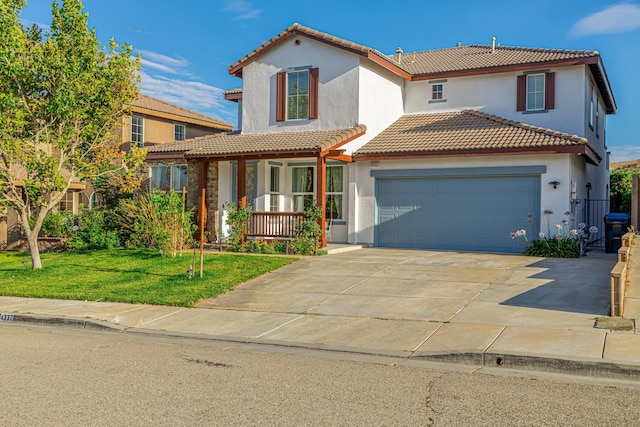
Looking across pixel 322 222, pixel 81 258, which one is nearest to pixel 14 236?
pixel 81 258

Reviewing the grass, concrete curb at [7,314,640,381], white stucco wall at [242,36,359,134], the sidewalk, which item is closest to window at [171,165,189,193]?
white stucco wall at [242,36,359,134]

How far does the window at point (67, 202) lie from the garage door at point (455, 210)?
1407 centimetres

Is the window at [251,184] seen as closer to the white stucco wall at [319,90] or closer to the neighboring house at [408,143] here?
the neighboring house at [408,143]

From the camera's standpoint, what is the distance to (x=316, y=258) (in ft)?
55.7

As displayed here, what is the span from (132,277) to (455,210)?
957cm

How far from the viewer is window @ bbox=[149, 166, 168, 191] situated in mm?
22391

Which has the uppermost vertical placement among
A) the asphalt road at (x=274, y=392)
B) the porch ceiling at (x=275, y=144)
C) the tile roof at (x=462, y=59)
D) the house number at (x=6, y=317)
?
the tile roof at (x=462, y=59)

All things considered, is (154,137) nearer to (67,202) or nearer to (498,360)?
(67,202)

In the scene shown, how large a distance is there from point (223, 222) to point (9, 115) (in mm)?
7686

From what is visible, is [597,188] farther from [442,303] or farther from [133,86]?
[133,86]

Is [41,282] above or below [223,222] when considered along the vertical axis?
below

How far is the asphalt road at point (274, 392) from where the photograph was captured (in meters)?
5.61

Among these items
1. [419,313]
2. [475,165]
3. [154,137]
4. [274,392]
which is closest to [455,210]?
[475,165]

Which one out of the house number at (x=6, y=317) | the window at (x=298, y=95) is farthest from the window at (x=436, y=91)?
the house number at (x=6, y=317)
